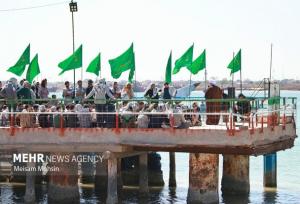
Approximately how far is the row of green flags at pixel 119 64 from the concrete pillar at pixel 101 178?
5.20m

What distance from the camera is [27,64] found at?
3891cm

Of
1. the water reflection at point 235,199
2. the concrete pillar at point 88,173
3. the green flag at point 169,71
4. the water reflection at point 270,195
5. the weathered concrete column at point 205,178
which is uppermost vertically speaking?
the green flag at point 169,71

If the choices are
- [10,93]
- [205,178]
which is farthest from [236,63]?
[10,93]

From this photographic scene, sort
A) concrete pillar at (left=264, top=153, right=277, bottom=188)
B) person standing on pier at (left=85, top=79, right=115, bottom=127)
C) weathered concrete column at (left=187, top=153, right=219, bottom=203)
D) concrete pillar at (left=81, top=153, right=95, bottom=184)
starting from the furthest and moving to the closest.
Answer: concrete pillar at (left=81, top=153, right=95, bottom=184)
concrete pillar at (left=264, top=153, right=277, bottom=188)
weathered concrete column at (left=187, top=153, right=219, bottom=203)
person standing on pier at (left=85, top=79, right=115, bottom=127)

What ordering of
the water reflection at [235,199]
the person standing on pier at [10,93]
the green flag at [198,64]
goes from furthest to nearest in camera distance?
1. the green flag at [198,64]
2. the water reflection at [235,199]
3. the person standing on pier at [10,93]

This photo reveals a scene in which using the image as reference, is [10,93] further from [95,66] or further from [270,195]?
[270,195]

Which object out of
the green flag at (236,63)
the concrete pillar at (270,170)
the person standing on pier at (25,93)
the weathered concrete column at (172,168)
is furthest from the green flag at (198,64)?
the person standing on pier at (25,93)

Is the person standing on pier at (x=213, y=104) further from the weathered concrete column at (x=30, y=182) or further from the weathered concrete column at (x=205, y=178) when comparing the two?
the weathered concrete column at (x=30, y=182)

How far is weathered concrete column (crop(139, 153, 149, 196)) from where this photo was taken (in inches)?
1485

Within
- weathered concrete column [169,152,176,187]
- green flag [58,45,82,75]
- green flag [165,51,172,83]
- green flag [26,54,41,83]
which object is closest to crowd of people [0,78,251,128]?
green flag [58,45,82,75]

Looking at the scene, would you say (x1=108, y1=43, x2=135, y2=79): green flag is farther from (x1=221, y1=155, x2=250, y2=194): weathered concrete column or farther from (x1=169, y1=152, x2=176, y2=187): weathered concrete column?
(x1=169, y1=152, x2=176, y2=187): weathered concrete column

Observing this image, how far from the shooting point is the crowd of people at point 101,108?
1243 inches

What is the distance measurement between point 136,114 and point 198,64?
1072 centimetres

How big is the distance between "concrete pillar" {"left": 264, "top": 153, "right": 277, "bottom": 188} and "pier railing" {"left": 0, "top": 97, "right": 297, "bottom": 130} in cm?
762
